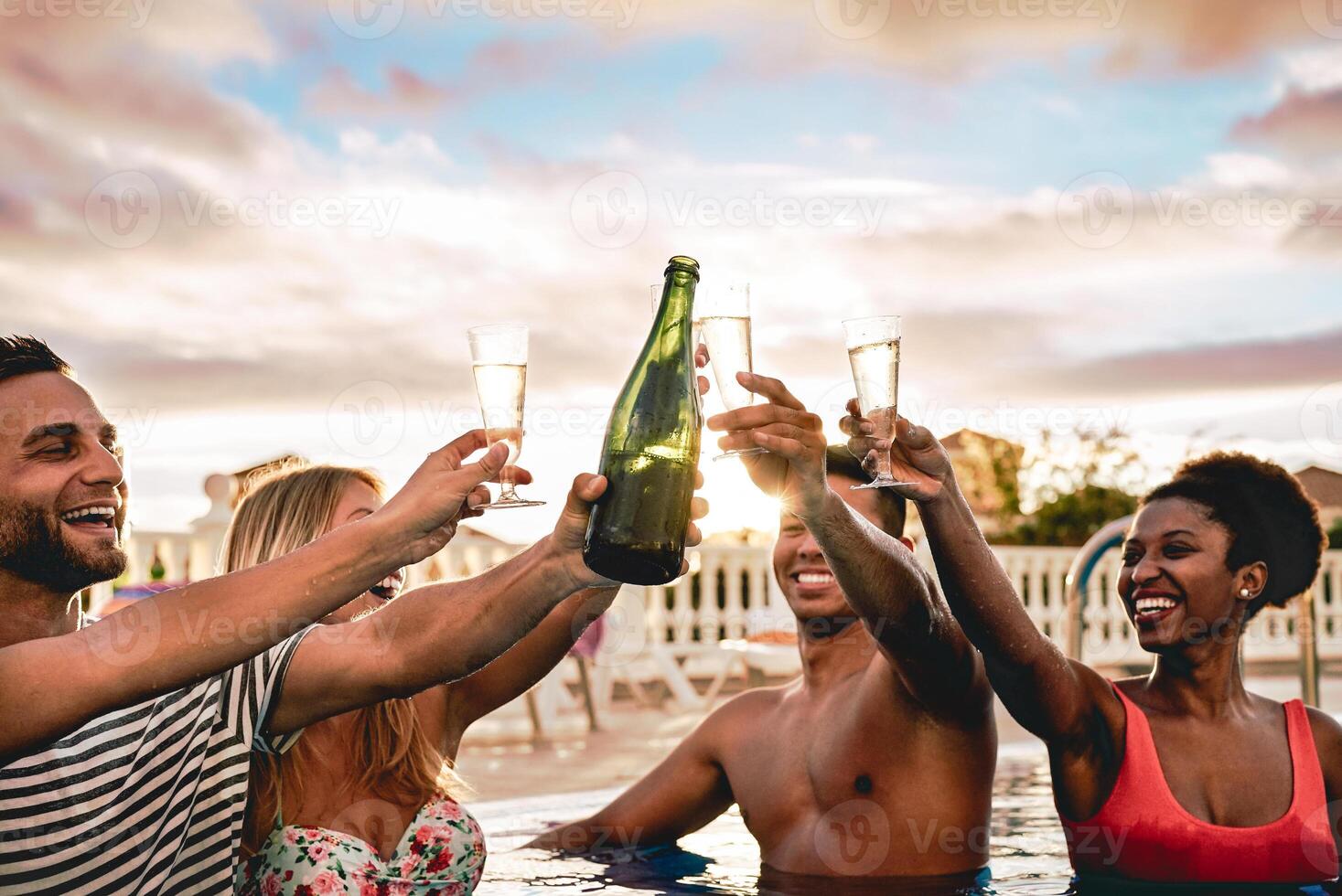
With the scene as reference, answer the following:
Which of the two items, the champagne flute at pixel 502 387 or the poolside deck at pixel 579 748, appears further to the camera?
the poolside deck at pixel 579 748

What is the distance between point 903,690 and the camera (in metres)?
3.36

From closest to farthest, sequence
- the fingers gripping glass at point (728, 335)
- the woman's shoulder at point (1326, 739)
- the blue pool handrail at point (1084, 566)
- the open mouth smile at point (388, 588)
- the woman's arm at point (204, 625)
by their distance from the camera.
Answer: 1. the woman's arm at point (204, 625)
2. the fingers gripping glass at point (728, 335)
3. the open mouth smile at point (388, 588)
4. the woman's shoulder at point (1326, 739)
5. the blue pool handrail at point (1084, 566)

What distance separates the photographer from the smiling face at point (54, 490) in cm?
237

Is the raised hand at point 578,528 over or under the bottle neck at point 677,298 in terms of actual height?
under

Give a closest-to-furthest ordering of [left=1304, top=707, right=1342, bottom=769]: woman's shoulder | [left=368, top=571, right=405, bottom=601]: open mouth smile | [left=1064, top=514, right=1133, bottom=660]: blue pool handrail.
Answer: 1. [left=368, top=571, right=405, bottom=601]: open mouth smile
2. [left=1304, top=707, right=1342, bottom=769]: woman's shoulder
3. [left=1064, top=514, right=1133, bottom=660]: blue pool handrail

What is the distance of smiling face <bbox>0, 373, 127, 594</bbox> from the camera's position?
237 cm

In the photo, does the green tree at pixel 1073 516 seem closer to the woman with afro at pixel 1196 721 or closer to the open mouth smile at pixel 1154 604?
the woman with afro at pixel 1196 721

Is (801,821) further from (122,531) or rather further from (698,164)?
(698,164)

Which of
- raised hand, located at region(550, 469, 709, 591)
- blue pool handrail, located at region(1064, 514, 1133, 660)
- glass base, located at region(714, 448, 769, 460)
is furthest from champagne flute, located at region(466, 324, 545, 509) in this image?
blue pool handrail, located at region(1064, 514, 1133, 660)

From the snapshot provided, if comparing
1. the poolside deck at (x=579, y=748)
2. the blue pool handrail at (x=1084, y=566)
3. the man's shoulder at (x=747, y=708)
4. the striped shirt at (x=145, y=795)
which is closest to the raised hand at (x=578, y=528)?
the striped shirt at (x=145, y=795)

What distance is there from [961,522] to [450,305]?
9.44 m

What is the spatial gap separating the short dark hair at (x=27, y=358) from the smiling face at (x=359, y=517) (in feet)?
2.55

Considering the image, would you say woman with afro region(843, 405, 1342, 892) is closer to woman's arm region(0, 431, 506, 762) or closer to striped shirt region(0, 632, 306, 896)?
woman's arm region(0, 431, 506, 762)

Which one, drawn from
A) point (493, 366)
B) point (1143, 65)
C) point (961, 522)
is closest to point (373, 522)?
point (493, 366)
